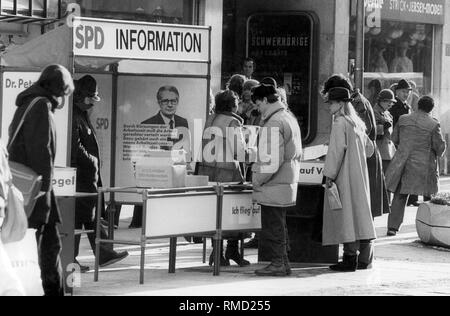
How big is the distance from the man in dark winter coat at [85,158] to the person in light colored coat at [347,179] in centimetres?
210

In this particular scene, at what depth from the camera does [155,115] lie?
47.5 feet

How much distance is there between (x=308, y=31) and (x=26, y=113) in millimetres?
14263

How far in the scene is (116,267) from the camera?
488 inches

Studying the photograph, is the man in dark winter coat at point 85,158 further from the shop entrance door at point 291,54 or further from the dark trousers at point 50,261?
the shop entrance door at point 291,54

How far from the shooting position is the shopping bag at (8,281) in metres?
8.34

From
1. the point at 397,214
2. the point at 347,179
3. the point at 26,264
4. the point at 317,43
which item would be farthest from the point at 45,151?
the point at 317,43

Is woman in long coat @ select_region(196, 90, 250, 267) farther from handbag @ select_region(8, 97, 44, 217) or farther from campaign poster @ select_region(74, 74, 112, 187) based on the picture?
handbag @ select_region(8, 97, 44, 217)

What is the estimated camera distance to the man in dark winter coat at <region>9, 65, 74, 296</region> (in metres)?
9.35

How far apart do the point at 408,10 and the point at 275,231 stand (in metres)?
14.1

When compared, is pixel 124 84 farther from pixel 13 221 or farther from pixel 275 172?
pixel 13 221

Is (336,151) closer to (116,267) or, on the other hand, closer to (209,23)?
(116,267)

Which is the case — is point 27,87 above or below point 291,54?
below

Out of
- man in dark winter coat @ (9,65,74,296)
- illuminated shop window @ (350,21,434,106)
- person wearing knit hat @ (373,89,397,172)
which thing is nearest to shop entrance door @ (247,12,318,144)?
illuminated shop window @ (350,21,434,106)
